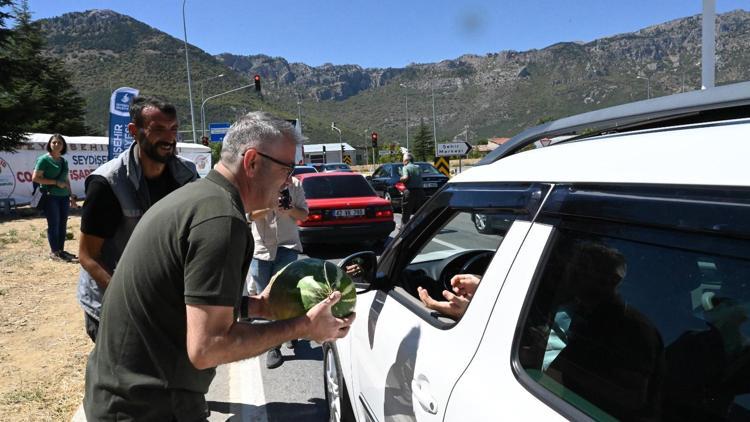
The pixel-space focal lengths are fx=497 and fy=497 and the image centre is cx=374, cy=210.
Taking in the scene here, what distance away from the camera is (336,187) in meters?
10.2

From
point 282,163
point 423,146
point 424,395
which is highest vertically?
point 423,146

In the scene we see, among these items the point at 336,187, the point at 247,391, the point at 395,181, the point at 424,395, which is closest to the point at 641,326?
the point at 424,395

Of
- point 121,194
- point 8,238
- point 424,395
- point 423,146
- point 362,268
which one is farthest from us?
point 423,146

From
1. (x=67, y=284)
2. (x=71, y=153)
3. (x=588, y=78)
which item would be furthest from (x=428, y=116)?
(x=67, y=284)

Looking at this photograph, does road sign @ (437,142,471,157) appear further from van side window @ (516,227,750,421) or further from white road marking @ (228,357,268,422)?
van side window @ (516,227,750,421)

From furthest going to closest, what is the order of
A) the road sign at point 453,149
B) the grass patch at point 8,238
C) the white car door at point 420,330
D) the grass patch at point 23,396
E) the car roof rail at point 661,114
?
the road sign at point 453,149 → the grass patch at point 8,238 → the grass patch at point 23,396 → the white car door at point 420,330 → the car roof rail at point 661,114

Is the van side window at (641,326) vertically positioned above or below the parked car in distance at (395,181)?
above

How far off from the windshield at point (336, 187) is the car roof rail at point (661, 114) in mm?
8125

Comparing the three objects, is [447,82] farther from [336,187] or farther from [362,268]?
[362,268]

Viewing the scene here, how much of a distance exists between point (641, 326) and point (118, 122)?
32.1 ft

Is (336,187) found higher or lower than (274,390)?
higher

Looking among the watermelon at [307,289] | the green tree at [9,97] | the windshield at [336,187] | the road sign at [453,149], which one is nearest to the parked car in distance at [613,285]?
the watermelon at [307,289]

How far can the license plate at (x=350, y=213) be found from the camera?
9.41 metres

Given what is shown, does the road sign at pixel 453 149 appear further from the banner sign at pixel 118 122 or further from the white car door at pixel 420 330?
the white car door at pixel 420 330
